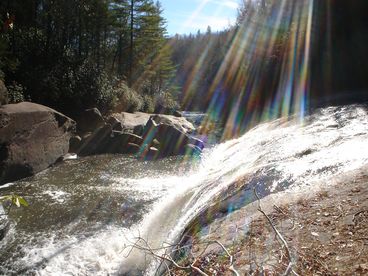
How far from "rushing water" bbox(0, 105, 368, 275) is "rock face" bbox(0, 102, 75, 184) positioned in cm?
55

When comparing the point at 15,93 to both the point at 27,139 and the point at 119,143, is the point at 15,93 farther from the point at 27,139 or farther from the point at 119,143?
the point at 119,143

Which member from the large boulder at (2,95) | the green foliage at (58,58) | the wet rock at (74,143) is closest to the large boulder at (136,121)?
the green foliage at (58,58)

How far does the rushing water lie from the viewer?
5391 mm

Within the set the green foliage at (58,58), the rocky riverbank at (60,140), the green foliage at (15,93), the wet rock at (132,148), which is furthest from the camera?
the green foliage at (58,58)

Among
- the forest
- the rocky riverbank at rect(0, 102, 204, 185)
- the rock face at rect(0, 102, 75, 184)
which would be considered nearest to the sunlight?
the forest

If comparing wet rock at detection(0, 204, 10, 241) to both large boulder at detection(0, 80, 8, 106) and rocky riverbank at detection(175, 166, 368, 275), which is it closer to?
rocky riverbank at detection(175, 166, 368, 275)

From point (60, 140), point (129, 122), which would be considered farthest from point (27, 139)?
point (129, 122)

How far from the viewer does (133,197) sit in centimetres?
822

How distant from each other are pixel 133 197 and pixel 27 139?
14.8 ft

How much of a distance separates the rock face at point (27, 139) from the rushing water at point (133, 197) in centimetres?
55

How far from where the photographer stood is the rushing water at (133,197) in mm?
5391

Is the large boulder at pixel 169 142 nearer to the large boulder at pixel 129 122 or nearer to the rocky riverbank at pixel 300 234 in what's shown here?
the large boulder at pixel 129 122

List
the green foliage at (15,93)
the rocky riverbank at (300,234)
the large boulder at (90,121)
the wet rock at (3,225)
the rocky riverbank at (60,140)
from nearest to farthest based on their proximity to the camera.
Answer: the rocky riverbank at (300,234) → the wet rock at (3,225) → the rocky riverbank at (60,140) → the green foliage at (15,93) → the large boulder at (90,121)

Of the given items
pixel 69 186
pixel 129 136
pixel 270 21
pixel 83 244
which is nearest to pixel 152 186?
pixel 69 186
